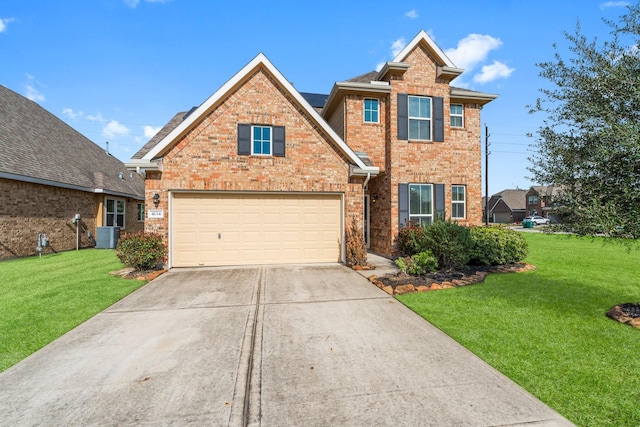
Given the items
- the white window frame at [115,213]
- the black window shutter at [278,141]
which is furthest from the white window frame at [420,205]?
the white window frame at [115,213]

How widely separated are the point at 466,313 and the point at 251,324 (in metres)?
3.76

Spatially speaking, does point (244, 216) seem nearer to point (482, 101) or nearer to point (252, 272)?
point (252, 272)

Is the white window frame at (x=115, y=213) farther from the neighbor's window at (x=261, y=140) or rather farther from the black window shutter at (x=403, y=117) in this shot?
the black window shutter at (x=403, y=117)

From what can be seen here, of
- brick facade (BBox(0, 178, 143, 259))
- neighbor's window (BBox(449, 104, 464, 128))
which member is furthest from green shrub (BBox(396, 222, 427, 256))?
brick facade (BBox(0, 178, 143, 259))

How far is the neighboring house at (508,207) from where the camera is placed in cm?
6057

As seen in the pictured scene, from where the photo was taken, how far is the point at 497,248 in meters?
9.40

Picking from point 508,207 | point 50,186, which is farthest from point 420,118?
point 508,207

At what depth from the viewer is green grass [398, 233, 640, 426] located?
2.91 m

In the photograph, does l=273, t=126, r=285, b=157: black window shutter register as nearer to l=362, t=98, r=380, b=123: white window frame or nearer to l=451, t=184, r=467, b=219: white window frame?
l=362, t=98, r=380, b=123: white window frame

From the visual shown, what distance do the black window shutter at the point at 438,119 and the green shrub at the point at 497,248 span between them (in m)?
4.32

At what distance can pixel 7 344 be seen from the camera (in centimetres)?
419

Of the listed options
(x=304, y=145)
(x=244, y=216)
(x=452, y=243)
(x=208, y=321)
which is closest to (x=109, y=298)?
(x=208, y=321)

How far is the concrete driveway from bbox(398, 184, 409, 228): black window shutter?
617 cm

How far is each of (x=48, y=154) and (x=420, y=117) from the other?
1749cm
